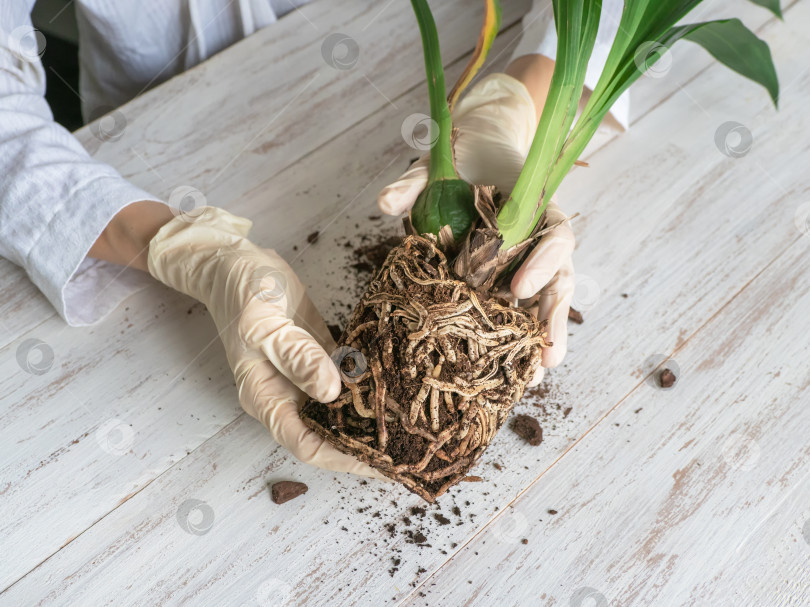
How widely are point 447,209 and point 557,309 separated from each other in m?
0.21

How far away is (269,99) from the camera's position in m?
1.19

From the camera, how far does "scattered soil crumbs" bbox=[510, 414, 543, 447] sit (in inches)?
35.8

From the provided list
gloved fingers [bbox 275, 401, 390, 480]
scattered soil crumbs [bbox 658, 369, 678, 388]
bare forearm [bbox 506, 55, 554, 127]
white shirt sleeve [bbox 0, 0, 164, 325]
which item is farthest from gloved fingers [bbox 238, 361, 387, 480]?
bare forearm [bbox 506, 55, 554, 127]

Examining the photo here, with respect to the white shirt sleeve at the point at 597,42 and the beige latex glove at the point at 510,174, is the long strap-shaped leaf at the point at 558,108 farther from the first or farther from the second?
the white shirt sleeve at the point at 597,42

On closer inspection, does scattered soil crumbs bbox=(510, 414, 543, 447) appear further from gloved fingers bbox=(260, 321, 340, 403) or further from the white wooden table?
gloved fingers bbox=(260, 321, 340, 403)

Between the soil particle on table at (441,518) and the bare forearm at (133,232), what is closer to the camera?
the soil particle on table at (441,518)

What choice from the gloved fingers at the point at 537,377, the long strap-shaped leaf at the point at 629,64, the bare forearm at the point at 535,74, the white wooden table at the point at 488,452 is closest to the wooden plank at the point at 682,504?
the white wooden table at the point at 488,452

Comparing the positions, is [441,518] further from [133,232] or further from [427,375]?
[133,232]

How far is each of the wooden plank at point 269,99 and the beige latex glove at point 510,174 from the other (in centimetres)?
20

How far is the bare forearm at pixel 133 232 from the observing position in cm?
97

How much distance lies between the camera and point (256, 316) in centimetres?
86

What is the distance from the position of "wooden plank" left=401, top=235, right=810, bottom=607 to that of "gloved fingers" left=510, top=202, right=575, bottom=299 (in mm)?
227

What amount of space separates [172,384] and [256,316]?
19cm

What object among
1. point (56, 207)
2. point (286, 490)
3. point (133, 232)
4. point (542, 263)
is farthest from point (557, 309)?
point (56, 207)
